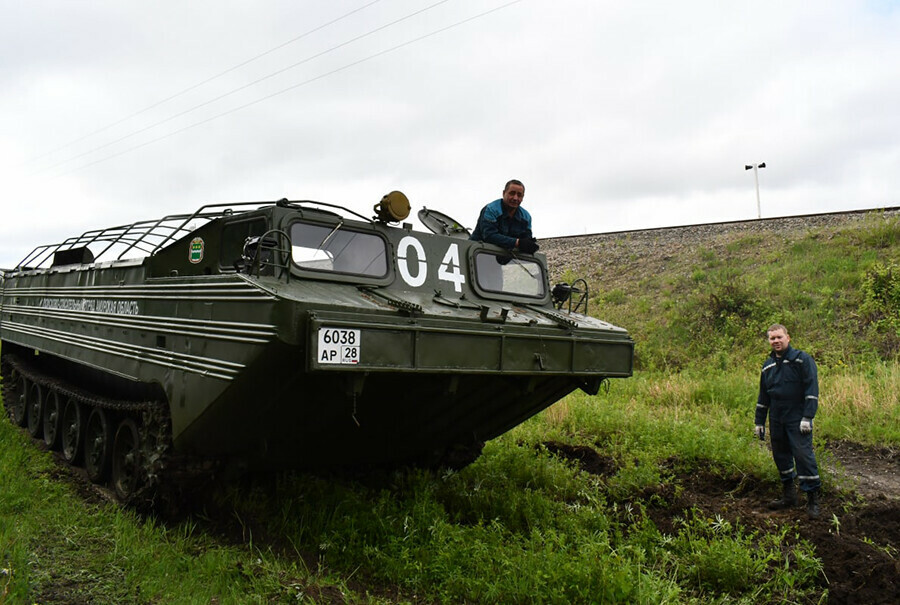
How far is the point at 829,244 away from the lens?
14.2 metres

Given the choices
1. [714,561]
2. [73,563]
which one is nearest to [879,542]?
[714,561]

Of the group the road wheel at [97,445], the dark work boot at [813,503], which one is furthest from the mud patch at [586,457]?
the road wheel at [97,445]

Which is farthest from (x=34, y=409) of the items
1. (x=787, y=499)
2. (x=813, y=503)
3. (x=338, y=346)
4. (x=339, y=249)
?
(x=813, y=503)

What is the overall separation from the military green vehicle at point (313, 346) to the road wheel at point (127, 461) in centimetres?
2

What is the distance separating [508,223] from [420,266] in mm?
1147

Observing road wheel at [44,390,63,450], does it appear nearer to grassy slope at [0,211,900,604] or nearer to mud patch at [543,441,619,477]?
grassy slope at [0,211,900,604]

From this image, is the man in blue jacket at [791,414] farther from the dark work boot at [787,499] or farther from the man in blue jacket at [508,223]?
the man in blue jacket at [508,223]

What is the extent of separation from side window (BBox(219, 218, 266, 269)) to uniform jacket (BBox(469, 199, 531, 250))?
1.87 metres

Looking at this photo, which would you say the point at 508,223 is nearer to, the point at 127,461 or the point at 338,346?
the point at 338,346

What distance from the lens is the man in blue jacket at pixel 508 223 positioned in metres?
6.07

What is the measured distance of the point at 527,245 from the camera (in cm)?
615

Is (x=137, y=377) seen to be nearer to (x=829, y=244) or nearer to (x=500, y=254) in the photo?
(x=500, y=254)

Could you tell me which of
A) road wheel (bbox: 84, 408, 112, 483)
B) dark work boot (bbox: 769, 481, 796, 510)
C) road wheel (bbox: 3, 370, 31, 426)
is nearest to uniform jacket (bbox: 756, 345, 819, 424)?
dark work boot (bbox: 769, 481, 796, 510)

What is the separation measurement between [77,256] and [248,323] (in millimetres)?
4540
